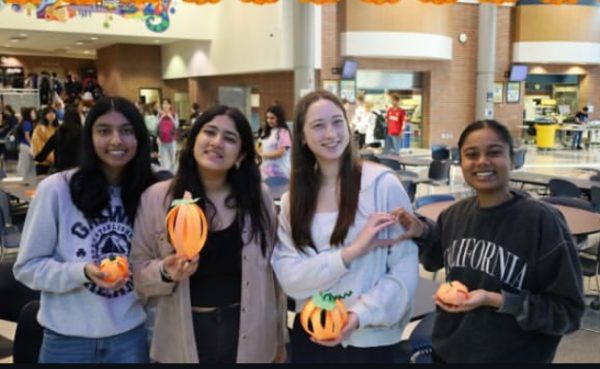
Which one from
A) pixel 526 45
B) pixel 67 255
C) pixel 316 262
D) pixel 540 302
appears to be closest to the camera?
pixel 540 302

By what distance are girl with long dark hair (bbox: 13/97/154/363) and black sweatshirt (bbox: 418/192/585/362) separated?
1.06 metres

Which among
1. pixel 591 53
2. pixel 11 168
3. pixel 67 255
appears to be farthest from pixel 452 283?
pixel 591 53

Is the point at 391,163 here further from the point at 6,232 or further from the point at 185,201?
the point at 185,201

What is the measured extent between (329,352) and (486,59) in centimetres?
1676

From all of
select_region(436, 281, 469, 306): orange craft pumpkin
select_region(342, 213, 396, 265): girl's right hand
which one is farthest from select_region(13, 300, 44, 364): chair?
select_region(436, 281, 469, 306): orange craft pumpkin

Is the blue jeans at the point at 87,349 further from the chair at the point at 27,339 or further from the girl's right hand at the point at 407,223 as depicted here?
the girl's right hand at the point at 407,223

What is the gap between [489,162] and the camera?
163 centimetres

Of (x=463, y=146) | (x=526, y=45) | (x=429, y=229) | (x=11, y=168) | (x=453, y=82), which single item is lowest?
(x=11, y=168)

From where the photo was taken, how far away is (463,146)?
1.70 meters

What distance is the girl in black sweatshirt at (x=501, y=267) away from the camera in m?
1.50

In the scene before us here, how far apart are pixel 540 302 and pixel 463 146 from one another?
0.52 metres

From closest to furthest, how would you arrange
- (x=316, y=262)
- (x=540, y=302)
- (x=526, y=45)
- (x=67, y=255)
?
1. (x=540, y=302)
2. (x=316, y=262)
3. (x=67, y=255)
4. (x=526, y=45)

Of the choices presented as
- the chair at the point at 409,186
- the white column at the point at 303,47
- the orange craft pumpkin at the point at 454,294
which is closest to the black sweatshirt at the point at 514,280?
the orange craft pumpkin at the point at 454,294

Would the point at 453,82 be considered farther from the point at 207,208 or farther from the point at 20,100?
the point at 207,208
